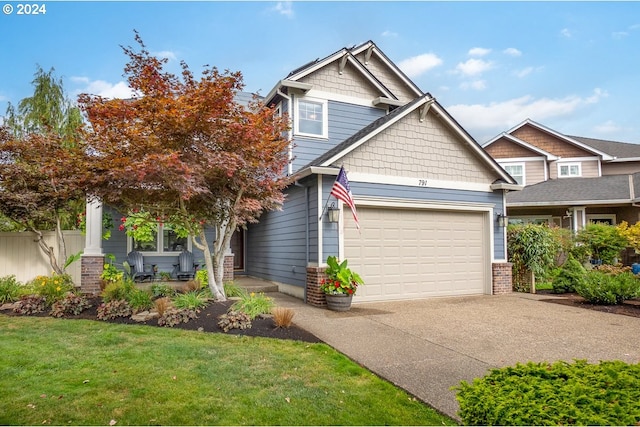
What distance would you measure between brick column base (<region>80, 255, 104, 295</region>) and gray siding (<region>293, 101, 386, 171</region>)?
582 centimetres

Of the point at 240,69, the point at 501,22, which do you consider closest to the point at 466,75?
the point at 501,22

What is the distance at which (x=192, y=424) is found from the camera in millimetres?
3326

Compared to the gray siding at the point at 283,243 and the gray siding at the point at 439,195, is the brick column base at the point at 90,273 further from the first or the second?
the gray siding at the point at 439,195

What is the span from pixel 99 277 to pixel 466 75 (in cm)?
1290

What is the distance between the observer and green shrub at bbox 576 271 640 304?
9.38m

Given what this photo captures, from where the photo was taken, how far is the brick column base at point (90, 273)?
34.4ft

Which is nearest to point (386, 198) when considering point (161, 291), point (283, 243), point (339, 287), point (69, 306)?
point (339, 287)

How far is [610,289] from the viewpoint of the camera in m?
9.42

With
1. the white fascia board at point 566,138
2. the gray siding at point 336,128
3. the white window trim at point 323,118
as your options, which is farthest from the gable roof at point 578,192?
the white window trim at point 323,118

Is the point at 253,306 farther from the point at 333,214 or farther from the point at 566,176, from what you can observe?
the point at 566,176

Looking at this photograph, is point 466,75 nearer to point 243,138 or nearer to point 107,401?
point 243,138

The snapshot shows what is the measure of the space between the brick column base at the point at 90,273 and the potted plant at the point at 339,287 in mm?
6150

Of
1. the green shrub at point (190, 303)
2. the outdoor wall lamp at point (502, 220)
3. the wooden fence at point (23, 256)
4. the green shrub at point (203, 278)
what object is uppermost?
the outdoor wall lamp at point (502, 220)

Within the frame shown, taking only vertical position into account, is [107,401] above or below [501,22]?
below
